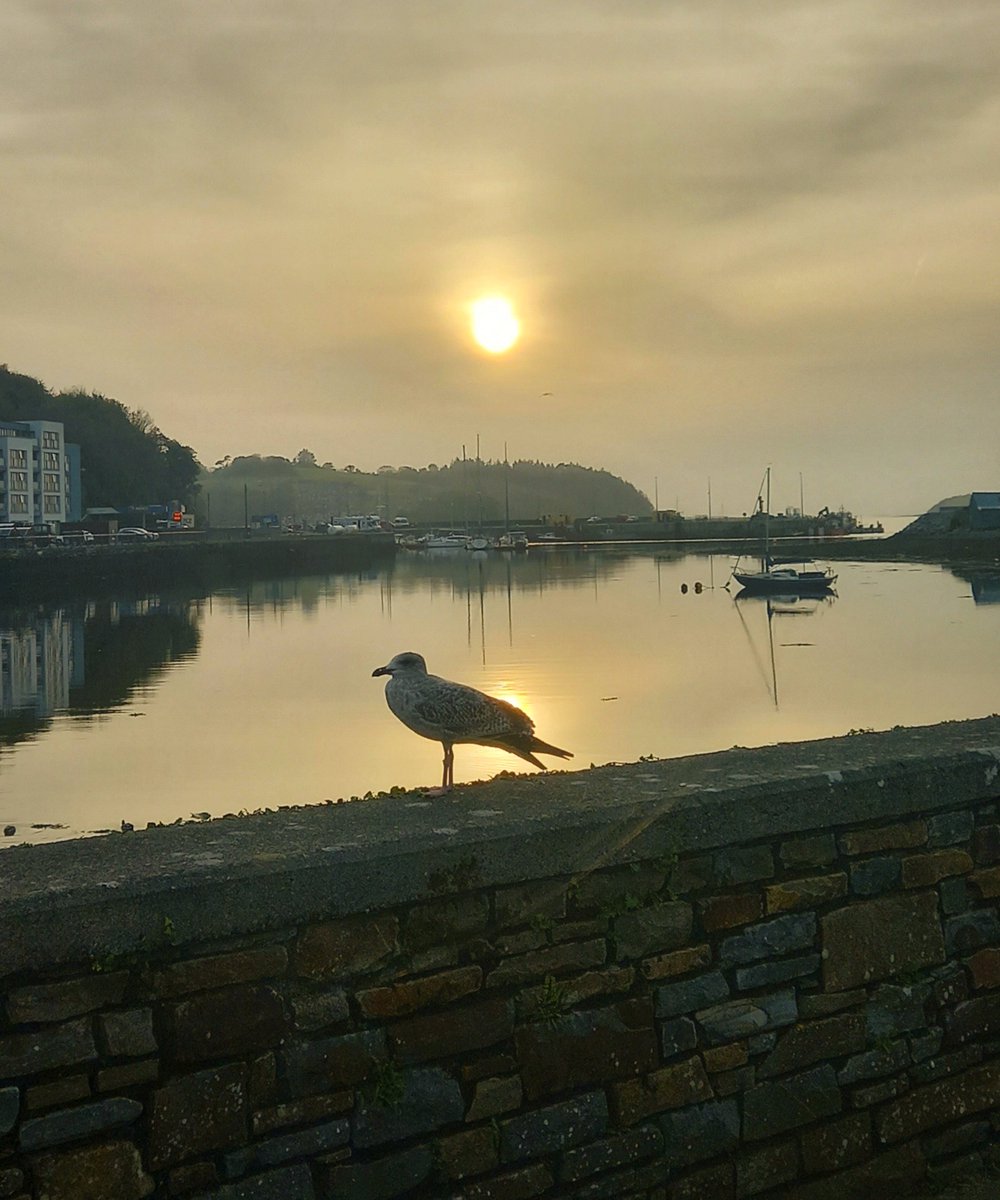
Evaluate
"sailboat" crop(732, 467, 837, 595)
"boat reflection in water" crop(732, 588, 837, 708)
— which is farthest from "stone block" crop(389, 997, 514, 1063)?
"sailboat" crop(732, 467, 837, 595)

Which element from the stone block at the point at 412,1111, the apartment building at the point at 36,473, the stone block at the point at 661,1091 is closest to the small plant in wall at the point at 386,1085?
the stone block at the point at 412,1111

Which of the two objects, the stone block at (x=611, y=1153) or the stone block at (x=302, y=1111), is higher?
the stone block at (x=302, y=1111)

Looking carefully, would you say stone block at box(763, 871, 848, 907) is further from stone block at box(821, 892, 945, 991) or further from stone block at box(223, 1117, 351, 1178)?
stone block at box(223, 1117, 351, 1178)

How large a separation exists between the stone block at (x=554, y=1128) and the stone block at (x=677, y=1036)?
289mm

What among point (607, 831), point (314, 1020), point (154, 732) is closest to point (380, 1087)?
point (314, 1020)

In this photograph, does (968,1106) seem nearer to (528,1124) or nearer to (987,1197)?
(987,1197)

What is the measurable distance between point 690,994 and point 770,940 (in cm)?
38

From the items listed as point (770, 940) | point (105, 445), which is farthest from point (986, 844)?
point (105, 445)

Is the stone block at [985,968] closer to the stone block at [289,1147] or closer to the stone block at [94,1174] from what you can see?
the stone block at [289,1147]

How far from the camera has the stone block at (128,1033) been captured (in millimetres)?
3566

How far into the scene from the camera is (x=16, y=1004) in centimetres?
347

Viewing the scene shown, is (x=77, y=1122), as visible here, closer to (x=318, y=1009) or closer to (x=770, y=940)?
(x=318, y=1009)

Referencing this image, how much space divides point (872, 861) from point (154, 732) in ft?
91.3

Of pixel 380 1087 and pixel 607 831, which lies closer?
pixel 380 1087
